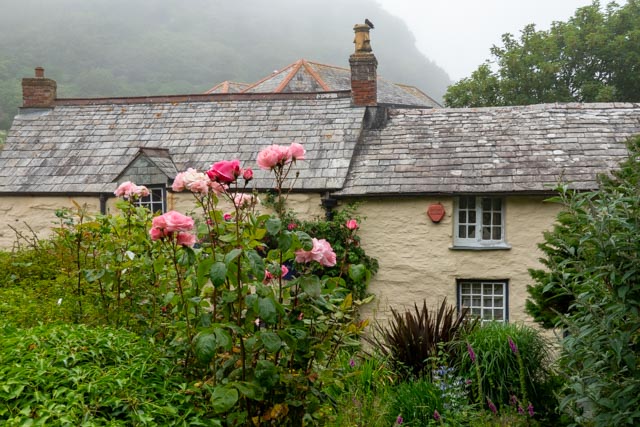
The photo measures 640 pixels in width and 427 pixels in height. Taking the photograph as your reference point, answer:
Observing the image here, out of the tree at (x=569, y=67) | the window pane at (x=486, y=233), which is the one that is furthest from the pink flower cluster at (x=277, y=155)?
the tree at (x=569, y=67)

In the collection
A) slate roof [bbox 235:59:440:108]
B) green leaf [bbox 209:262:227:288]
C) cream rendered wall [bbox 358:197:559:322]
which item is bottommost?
cream rendered wall [bbox 358:197:559:322]

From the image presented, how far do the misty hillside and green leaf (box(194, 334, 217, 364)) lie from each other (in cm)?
5321

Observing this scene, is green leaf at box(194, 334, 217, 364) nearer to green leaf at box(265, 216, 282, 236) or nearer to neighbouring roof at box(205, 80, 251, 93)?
green leaf at box(265, 216, 282, 236)

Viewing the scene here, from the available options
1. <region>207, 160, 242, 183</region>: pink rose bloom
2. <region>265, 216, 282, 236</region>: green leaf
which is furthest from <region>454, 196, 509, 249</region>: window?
<region>265, 216, 282, 236</region>: green leaf

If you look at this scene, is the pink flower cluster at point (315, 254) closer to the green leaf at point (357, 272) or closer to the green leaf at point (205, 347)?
the green leaf at point (357, 272)

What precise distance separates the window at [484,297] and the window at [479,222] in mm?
786

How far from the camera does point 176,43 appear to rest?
288 feet

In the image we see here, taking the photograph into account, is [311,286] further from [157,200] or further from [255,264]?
[157,200]

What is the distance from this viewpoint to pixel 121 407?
12.2 feet

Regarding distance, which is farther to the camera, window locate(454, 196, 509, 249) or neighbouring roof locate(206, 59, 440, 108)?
neighbouring roof locate(206, 59, 440, 108)

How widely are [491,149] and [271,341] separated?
11.2 meters

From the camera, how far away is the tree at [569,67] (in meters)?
27.8

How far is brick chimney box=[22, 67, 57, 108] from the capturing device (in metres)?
17.5

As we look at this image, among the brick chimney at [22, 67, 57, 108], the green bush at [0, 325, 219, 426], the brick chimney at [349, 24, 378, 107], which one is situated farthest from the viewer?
the brick chimney at [22, 67, 57, 108]
